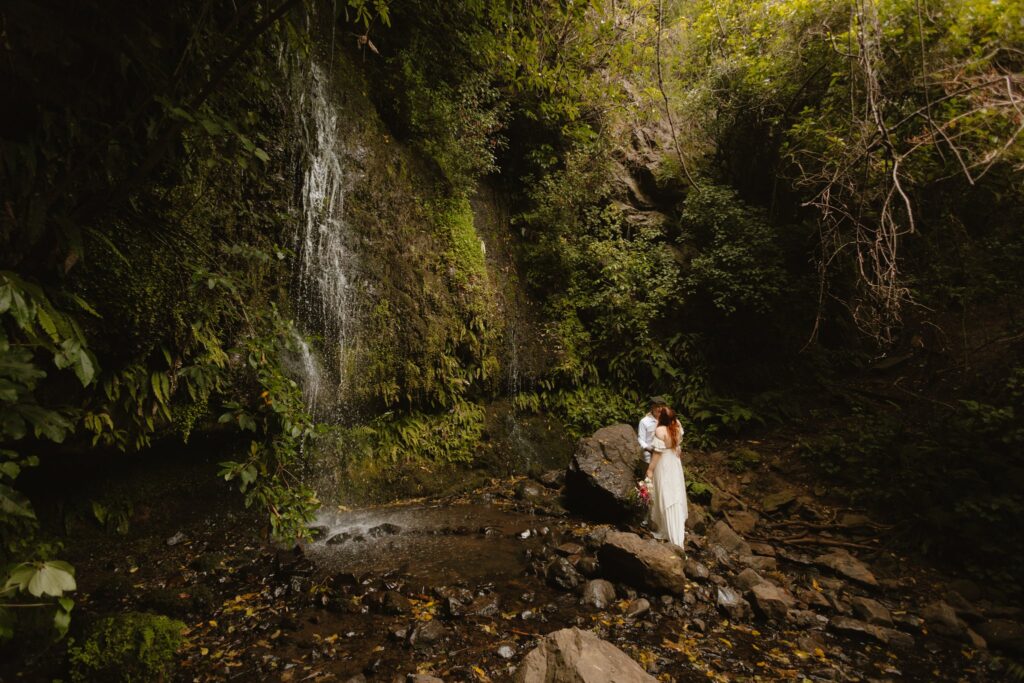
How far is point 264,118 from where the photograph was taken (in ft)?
20.0

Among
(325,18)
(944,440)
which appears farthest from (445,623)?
(325,18)

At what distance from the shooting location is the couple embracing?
5996 mm

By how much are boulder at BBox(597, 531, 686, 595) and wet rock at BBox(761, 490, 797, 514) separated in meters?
3.37

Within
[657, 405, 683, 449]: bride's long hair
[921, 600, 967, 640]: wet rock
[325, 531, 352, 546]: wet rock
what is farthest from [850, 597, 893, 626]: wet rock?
[325, 531, 352, 546]: wet rock

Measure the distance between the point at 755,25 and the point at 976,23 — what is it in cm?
429

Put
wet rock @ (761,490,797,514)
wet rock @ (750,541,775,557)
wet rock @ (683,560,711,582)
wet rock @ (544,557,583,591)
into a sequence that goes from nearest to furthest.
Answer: wet rock @ (544,557,583,591)
wet rock @ (683,560,711,582)
wet rock @ (750,541,775,557)
wet rock @ (761,490,797,514)

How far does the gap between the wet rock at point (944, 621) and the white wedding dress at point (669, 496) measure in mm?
2528

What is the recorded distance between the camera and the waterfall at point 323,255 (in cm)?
654

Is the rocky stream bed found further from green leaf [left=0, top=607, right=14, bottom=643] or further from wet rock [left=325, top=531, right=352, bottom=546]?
green leaf [left=0, top=607, right=14, bottom=643]

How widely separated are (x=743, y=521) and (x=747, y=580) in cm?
217

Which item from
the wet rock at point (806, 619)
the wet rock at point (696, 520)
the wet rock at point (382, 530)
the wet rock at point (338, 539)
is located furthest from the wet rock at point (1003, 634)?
the wet rock at point (338, 539)

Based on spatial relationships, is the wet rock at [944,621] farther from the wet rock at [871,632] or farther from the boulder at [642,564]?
the boulder at [642,564]

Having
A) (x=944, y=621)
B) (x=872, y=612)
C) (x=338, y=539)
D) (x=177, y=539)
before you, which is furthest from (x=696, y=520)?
(x=177, y=539)

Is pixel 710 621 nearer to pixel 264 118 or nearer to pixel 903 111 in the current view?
pixel 264 118
